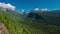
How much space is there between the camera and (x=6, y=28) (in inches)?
1147

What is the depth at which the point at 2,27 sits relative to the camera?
2773cm

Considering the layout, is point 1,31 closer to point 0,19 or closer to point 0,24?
point 0,24

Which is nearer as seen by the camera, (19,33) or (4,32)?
(4,32)

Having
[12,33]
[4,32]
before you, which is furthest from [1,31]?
[12,33]

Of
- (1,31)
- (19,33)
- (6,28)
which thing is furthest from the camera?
(19,33)

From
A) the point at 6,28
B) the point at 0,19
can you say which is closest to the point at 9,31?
the point at 6,28

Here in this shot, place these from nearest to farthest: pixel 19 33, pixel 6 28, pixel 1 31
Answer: pixel 1 31, pixel 6 28, pixel 19 33

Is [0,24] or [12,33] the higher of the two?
[0,24]

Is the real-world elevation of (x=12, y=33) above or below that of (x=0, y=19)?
below

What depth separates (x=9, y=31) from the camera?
2936 cm

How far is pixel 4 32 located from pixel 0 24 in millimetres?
1622

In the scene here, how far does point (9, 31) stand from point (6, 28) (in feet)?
2.71

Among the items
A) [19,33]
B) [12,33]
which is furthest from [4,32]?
[19,33]

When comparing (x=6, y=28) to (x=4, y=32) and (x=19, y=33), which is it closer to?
(x=4, y=32)
